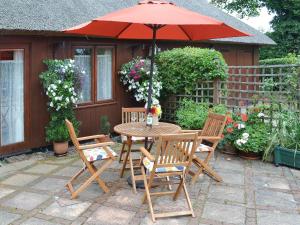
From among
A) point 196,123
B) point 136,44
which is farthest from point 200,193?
point 136,44

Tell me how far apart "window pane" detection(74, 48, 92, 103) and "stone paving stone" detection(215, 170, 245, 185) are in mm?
3712

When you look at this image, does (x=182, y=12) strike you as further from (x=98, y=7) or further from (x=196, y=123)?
(x=98, y=7)

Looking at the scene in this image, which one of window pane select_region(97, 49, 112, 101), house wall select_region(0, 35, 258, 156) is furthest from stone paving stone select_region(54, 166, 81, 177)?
window pane select_region(97, 49, 112, 101)

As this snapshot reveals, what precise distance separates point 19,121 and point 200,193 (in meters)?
3.86

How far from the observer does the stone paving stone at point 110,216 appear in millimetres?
4168

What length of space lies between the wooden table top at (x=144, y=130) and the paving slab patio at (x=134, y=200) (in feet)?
2.62

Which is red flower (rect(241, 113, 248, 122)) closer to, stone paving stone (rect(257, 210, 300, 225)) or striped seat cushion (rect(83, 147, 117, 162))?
stone paving stone (rect(257, 210, 300, 225))

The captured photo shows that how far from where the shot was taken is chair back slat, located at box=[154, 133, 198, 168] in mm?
4262

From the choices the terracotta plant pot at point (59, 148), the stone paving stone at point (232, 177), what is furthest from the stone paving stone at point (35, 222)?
the terracotta plant pot at point (59, 148)

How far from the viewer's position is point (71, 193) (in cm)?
498

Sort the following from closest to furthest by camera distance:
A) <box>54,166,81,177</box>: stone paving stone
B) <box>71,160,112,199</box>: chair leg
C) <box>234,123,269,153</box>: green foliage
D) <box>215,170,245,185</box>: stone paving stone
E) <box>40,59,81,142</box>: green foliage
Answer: <box>71,160,112,199</box>: chair leg, <box>215,170,245,185</box>: stone paving stone, <box>54,166,81,177</box>: stone paving stone, <box>234,123,269,153</box>: green foliage, <box>40,59,81,142</box>: green foliage

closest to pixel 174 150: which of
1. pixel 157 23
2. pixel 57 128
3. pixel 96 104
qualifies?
pixel 157 23

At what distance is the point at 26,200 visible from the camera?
4.80m

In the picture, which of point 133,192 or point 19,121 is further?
point 19,121
